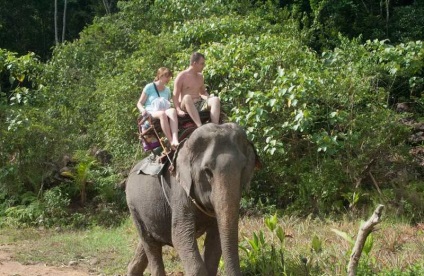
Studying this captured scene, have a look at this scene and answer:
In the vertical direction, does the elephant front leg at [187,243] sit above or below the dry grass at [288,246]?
above

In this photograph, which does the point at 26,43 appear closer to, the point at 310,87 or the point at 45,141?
the point at 45,141


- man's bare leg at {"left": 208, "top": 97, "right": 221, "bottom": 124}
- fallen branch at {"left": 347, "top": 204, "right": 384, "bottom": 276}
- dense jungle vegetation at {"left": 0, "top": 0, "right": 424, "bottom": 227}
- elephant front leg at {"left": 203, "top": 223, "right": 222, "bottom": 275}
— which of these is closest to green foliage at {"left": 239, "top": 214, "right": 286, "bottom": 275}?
elephant front leg at {"left": 203, "top": 223, "right": 222, "bottom": 275}

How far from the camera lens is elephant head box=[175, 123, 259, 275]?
6133mm

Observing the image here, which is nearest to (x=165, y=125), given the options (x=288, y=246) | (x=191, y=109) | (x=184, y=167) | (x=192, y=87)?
(x=191, y=109)

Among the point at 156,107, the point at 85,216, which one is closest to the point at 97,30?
the point at 85,216

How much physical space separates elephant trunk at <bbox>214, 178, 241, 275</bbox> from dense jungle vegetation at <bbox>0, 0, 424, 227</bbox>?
4803mm

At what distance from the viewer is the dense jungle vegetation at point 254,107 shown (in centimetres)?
1152

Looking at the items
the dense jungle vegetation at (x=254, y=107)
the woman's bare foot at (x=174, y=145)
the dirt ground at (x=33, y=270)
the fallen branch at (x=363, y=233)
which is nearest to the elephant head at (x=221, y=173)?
the woman's bare foot at (x=174, y=145)

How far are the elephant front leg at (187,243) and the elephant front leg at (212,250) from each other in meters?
0.36

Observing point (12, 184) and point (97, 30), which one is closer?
point (12, 184)

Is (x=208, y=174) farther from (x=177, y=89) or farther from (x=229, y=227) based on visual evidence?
(x=177, y=89)

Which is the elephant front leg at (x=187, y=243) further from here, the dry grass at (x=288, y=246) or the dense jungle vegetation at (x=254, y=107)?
the dense jungle vegetation at (x=254, y=107)

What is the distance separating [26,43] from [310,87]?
1670 centimetres

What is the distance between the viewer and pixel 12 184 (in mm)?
14508
